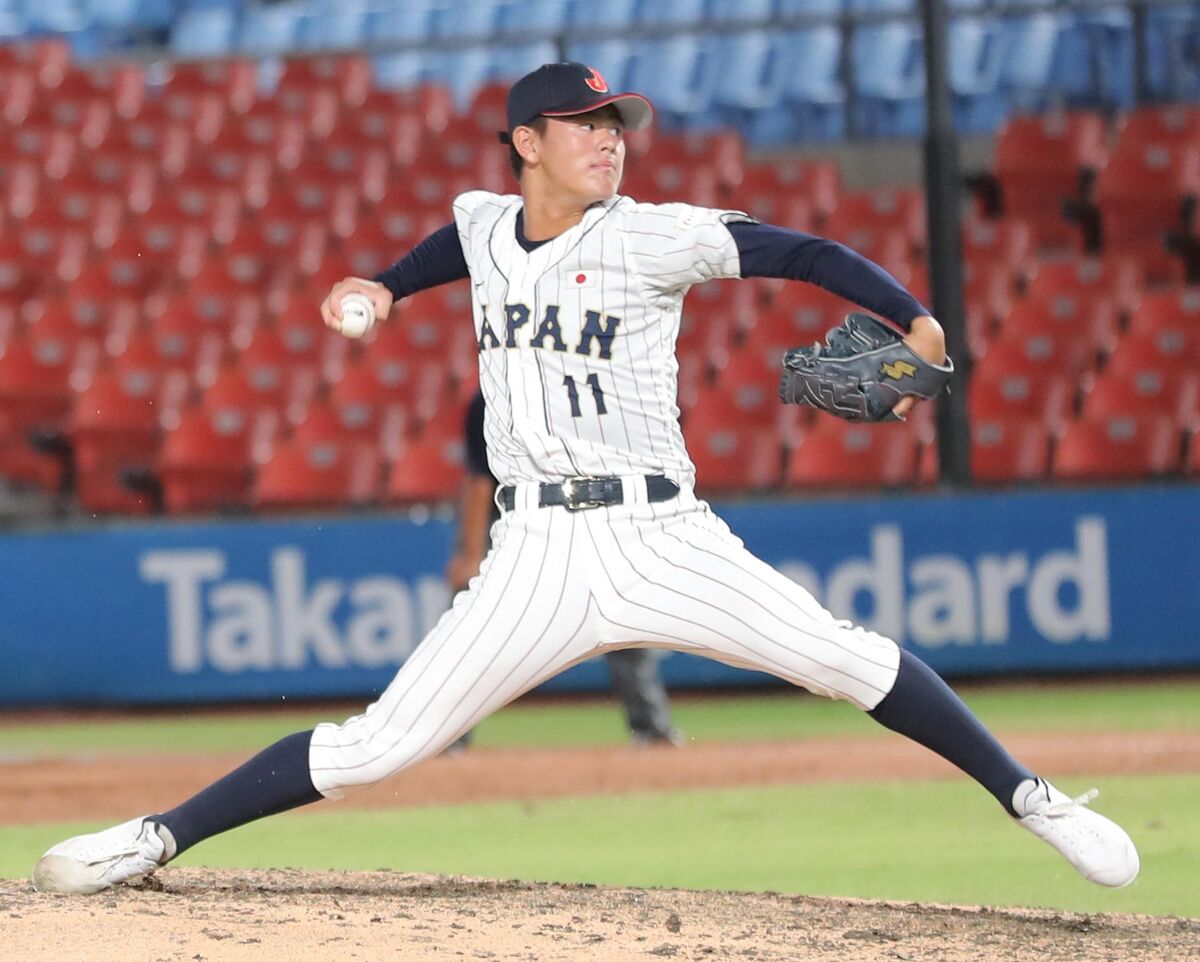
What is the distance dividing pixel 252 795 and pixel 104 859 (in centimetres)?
35

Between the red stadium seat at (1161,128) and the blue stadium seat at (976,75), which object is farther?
the blue stadium seat at (976,75)

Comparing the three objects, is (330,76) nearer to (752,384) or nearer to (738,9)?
(738,9)

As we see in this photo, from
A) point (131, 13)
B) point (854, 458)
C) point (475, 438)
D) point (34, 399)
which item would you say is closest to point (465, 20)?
point (131, 13)

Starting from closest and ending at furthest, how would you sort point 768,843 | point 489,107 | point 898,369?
point 898,369 → point 768,843 → point 489,107

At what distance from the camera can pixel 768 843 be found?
18.7 ft

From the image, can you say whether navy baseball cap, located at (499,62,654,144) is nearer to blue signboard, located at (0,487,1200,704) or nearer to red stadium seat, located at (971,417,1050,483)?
blue signboard, located at (0,487,1200,704)

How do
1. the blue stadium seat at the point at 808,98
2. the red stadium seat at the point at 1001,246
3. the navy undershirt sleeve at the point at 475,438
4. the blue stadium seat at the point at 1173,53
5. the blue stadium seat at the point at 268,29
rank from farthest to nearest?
1. the blue stadium seat at the point at 268,29
2. the blue stadium seat at the point at 808,98
3. the blue stadium seat at the point at 1173,53
4. the red stadium seat at the point at 1001,246
5. the navy undershirt sleeve at the point at 475,438

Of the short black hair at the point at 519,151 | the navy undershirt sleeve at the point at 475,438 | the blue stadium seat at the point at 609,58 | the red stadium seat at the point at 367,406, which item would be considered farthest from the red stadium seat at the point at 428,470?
the short black hair at the point at 519,151

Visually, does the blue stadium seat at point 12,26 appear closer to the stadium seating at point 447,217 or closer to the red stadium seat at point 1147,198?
the stadium seating at point 447,217

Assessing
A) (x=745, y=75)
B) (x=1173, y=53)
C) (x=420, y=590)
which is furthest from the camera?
(x=745, y=75)

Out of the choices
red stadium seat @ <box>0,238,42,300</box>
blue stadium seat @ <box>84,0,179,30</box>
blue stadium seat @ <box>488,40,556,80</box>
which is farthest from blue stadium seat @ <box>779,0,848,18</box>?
red stadium seat @ <box>0,238,42,300</box>

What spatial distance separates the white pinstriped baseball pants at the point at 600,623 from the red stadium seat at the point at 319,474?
20.0 feet

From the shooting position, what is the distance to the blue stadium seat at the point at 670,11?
14.8m

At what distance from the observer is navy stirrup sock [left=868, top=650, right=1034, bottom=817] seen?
398 cm
